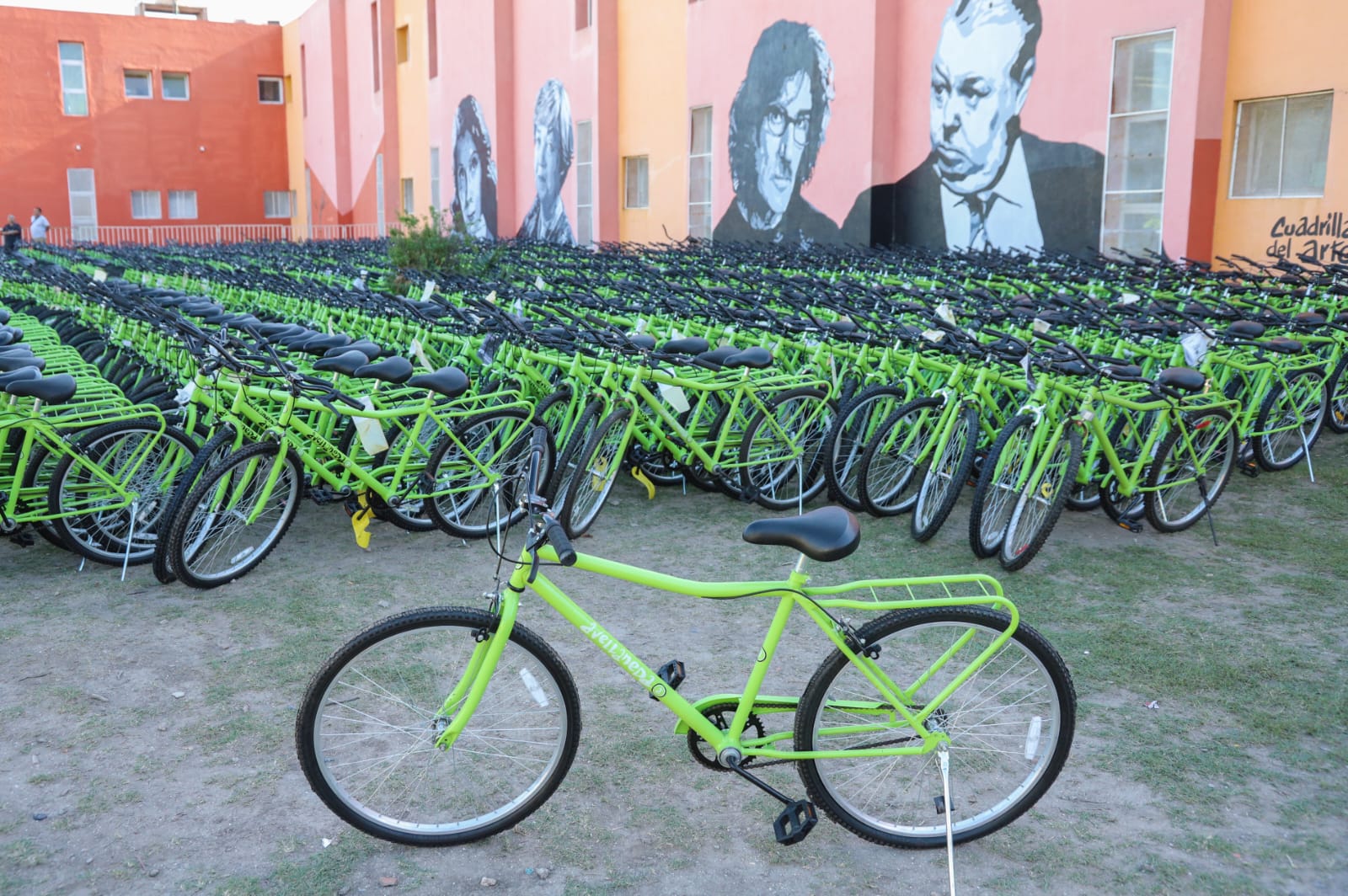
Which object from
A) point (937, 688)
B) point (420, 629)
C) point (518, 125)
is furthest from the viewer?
point (518, 125)

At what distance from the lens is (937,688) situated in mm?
3080

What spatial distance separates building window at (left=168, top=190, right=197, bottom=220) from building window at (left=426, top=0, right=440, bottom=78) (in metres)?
10.7

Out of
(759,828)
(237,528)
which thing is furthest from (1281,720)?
(237,528)

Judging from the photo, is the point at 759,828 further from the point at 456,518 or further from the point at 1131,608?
the point at 456,518

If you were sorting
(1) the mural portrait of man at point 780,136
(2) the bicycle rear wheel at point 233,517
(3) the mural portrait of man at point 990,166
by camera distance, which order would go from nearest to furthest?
(2) the bicycle rear wheel at point 233,517, (3) the mural portrait of man at point 990,166, (1) the mural portrait of man at point 780,136

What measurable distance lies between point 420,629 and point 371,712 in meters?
0.86

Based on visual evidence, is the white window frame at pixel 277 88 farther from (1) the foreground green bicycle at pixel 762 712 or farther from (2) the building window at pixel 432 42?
(1) the foreground green bicycle at pixel 762 712

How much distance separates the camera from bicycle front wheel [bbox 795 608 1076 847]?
2592mm

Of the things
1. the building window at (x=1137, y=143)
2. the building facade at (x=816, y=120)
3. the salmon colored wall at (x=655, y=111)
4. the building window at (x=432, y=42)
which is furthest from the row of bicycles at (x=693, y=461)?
the building window at (x=432, y=42)

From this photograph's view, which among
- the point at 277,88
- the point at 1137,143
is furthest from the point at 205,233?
the point at 1137,143

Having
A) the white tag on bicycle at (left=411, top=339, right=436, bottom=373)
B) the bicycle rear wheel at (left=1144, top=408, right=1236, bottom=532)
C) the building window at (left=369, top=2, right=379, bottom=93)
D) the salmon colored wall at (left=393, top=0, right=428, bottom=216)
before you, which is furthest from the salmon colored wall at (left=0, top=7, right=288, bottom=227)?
the bicycle rear wheel at (left=1144, top=408, right=1236, bottom=532)

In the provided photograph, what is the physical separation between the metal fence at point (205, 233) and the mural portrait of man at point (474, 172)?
4864mm

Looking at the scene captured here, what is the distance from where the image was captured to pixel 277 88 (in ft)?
112

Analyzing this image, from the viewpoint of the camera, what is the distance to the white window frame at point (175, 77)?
105 feet
